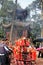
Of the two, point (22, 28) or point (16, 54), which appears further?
point (22, 28)

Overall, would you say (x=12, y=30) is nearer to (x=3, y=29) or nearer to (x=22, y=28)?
(x=22, y=28)

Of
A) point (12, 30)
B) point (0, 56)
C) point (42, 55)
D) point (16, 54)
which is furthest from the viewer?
point (12, 30)

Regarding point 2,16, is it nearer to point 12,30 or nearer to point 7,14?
point 7,14

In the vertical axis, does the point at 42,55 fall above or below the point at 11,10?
below

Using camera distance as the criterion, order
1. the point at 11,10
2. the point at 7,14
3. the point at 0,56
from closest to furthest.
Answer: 1. the point at 0,56
2. the point at 11,10
3. the point at 7,14

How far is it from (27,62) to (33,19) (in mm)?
28001

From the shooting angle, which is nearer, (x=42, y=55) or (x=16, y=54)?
(x=16, y=54)

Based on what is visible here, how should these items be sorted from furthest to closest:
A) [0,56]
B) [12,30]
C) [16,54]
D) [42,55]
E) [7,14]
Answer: [7,14] → [12,30] → [42,55] → [16,54] → [0,56]

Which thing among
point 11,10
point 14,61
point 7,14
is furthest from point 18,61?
point 7,14

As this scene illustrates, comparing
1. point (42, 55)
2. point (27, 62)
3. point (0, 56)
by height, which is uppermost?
point (0, 56)

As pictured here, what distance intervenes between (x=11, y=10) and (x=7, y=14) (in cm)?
242

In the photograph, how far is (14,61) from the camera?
9656 mm

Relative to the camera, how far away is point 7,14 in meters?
37.1

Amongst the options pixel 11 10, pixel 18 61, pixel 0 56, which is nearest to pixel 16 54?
pixel 18 61
